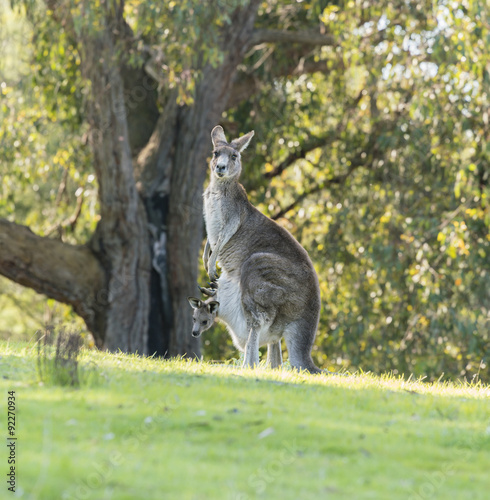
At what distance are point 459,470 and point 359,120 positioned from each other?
12.7 metres

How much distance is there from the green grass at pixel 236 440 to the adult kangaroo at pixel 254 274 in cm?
164

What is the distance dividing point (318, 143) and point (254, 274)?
946cm

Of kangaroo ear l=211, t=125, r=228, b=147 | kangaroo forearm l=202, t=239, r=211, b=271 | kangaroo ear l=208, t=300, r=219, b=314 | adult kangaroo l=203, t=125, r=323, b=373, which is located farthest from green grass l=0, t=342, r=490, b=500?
kangaroo ear l=211, t=125, r=228, b=147

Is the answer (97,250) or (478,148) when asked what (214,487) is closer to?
(97,250)

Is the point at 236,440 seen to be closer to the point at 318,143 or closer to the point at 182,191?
the point at 182,191

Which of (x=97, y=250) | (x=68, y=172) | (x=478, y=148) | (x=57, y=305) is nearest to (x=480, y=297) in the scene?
(x=478, y=148)

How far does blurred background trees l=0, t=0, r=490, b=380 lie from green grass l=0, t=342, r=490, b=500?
23.1ft

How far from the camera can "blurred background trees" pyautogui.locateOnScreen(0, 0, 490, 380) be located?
532 inches

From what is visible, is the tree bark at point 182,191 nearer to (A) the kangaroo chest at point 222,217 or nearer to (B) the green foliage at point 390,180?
(B) the green foliage at point 390,180

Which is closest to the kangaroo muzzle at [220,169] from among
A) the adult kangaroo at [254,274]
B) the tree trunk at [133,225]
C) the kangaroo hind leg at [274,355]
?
the adult kangaroo at [254,274]

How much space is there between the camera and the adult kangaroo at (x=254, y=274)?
852cm

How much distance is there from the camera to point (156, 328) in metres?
14.2

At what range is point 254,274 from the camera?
8602 millimetres

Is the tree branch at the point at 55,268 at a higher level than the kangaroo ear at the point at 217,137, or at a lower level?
lower
